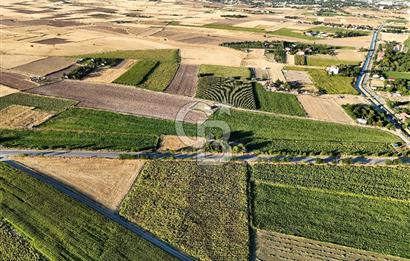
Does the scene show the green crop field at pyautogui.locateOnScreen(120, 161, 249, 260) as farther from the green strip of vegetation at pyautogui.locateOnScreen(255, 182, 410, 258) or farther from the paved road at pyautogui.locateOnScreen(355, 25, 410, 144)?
the paved road at pyautogui.locateOnScreen(355, 25, 410, 144)

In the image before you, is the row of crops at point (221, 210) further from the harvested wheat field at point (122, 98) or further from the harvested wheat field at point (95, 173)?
the harvested wheat field at point (122, 98)

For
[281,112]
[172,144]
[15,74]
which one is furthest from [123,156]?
[15,74]

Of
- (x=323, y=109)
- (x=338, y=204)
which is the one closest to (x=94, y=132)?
(x=338, y=204)

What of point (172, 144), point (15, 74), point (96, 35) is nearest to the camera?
point (172, 144)

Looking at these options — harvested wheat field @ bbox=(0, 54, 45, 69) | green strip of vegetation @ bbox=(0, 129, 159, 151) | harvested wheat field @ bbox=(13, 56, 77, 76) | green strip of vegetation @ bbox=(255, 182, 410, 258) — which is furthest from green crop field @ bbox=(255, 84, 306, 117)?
Result: harvested wheat field @ bbox=(0, 54, 45, 69)

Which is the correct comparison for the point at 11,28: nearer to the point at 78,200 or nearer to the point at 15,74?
the point at 15,74

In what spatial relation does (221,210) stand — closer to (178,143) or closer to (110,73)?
(178,143)
